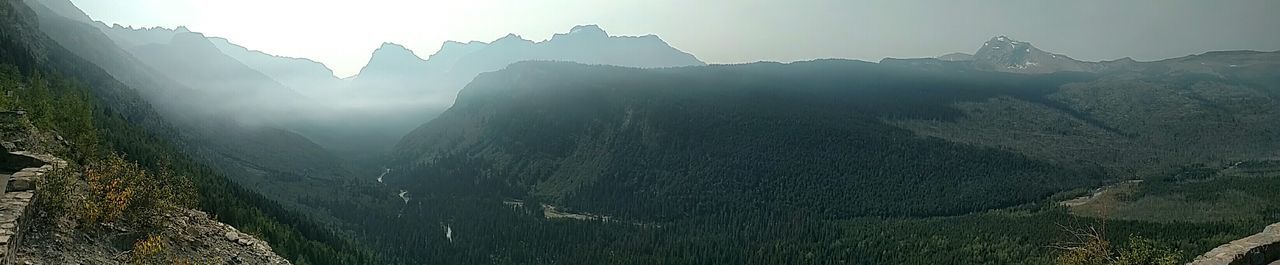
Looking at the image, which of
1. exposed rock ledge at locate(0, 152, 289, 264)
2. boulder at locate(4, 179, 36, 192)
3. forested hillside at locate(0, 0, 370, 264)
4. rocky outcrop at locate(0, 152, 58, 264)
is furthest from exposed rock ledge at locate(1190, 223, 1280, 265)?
forested hillside at locate(0, 0, 370, 264)

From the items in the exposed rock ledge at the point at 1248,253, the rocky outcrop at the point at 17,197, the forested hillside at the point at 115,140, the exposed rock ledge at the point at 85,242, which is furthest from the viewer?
the forested hillside at the point at 115,140

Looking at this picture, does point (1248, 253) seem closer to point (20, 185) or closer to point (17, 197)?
point (17, 197)

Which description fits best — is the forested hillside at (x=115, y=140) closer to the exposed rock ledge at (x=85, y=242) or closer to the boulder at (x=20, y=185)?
the exposed rock ledge at (x=85, y=242)

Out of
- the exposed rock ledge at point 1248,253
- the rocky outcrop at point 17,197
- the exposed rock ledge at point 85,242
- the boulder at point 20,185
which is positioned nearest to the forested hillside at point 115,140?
the rocky outcrop at point 17,197

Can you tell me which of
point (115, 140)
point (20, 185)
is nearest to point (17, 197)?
point (20, 185)

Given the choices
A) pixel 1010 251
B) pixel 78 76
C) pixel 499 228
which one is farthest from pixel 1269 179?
pixel 78 76

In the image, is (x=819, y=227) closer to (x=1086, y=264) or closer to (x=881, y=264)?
(x=881, y=264)
